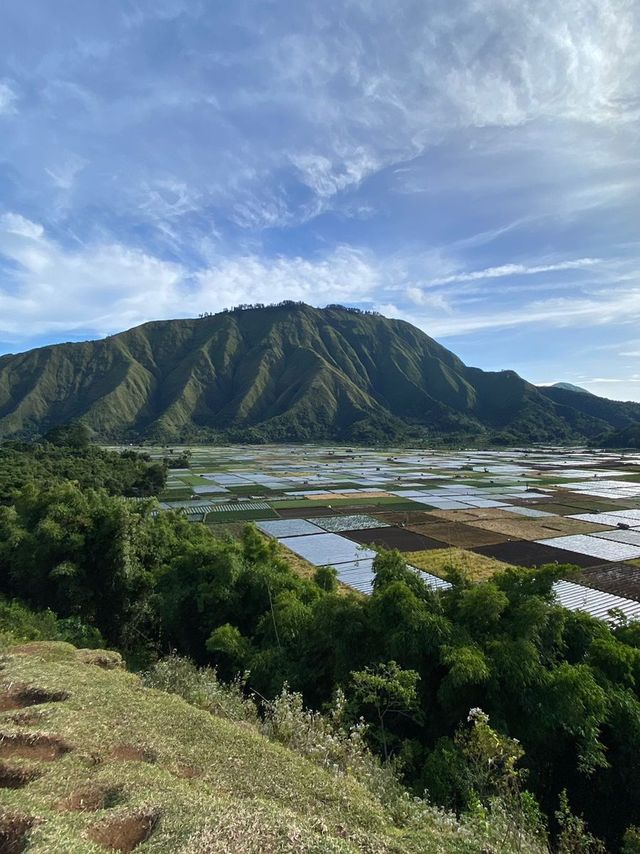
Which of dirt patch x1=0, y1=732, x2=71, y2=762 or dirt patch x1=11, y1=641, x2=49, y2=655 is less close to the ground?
dirt patch x1=0, y1=732, x2=71, y2=762

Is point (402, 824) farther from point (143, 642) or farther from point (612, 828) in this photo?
point (143, 642)

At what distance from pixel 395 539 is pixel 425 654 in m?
A: 29.9

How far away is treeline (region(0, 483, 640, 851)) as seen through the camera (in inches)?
372

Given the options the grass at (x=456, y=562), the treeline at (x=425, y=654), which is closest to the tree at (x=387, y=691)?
the treeline at (x=425, y=654)

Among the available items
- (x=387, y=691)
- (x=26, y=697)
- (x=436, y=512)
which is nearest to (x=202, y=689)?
(x=26, y=697)

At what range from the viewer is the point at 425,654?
1108cm

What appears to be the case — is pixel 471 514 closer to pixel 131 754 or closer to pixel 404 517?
pixel 404 517

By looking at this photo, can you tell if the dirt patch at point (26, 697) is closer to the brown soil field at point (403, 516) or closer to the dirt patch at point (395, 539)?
the dirt patch at point (395, 539)

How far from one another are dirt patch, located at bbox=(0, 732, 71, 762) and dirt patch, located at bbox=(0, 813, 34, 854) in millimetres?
1788

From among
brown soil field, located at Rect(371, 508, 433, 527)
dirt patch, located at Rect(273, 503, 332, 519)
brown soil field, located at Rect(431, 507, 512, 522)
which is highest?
brown soil field, located at Rect(431, 507, 512, 522)

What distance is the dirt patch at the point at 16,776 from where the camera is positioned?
21.2ft

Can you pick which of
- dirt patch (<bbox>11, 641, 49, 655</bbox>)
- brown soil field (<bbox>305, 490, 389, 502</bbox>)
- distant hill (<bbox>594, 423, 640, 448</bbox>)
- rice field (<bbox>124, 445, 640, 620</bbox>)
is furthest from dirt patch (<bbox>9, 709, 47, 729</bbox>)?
distant hill (<bbox>594, 423, 640, 448</bbox>)

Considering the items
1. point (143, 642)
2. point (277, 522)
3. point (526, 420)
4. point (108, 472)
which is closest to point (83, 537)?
point (143, 642)

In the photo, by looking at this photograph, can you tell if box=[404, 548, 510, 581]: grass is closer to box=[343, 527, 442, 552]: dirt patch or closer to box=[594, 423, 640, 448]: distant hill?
box=[343, 527, 442, 552]: dirt patch
